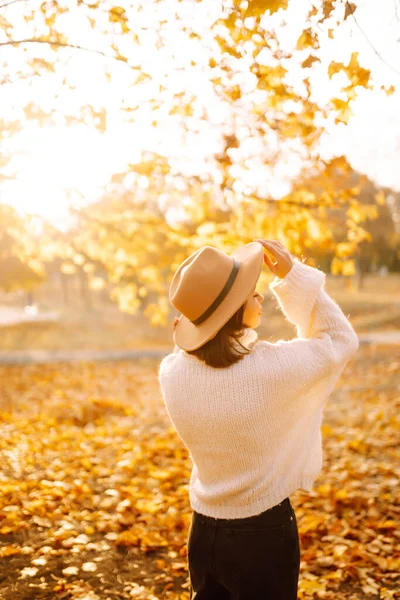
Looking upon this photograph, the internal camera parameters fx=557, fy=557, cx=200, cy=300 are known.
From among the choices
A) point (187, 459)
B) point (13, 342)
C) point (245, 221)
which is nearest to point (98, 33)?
point (245, 221)

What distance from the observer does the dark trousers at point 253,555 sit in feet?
7.12

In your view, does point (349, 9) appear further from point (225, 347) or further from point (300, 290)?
point (225, 347)

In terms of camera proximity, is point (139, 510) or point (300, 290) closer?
point (300, 290)

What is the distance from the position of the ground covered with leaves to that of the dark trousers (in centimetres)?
169

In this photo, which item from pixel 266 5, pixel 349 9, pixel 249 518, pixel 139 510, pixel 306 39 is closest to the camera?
pixel 249 518

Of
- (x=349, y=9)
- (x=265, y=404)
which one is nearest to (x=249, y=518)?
(x=265, y=404)

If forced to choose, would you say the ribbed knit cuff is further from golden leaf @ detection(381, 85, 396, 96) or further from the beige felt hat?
golden leaf @ detection(381, 85, 396, 96)

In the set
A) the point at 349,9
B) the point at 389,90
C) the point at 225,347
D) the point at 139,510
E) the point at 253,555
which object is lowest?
the point at 139,510

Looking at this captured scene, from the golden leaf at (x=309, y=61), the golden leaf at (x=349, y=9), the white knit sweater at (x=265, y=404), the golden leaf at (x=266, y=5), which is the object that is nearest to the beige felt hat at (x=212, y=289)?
the white knit sweater at (x=265, y=404)

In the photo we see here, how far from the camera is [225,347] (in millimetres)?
2117

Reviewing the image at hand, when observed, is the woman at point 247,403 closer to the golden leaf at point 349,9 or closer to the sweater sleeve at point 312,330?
the sweater sleeve at point 312,330

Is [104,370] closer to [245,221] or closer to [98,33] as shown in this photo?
[245,221]

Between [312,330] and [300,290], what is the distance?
171mm

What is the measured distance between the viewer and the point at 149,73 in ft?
16.1
